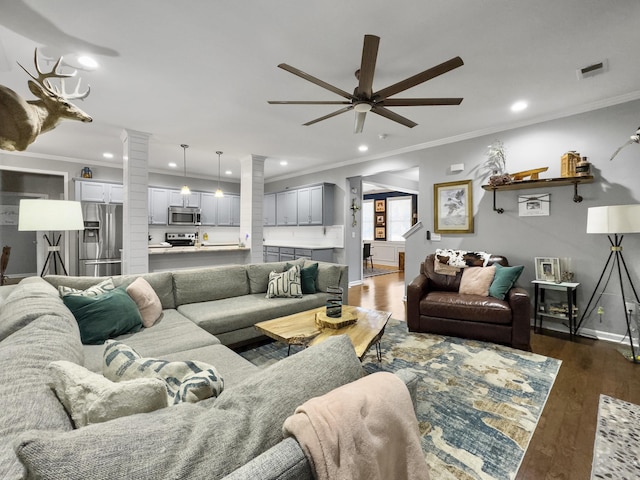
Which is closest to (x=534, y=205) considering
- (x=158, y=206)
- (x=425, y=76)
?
(x=425, y=76)

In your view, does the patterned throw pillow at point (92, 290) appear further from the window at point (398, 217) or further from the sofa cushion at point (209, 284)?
the window at point (398, 217)

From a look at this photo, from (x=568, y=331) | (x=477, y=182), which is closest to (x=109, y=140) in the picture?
(x=477, y=182)

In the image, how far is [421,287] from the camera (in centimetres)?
355

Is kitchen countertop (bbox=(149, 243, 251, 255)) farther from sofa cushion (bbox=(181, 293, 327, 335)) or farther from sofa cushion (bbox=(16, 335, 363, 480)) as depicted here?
sofa cushion (bbox=(16, 335, 363, 480))

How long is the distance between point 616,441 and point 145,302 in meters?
3.38

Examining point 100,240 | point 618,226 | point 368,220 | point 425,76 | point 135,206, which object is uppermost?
point 425,76

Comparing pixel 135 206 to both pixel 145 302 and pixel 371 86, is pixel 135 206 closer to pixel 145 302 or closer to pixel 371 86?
pixel 145 302

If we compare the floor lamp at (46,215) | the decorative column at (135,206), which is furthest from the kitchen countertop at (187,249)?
the floor lamp at (46,215)

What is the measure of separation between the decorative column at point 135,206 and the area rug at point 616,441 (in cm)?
486

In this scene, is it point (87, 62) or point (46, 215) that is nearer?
point (87, 62)

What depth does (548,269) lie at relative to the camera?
354cm

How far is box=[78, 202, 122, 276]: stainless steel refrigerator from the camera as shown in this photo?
211 inches

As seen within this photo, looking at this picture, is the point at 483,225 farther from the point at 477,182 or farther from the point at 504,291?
the point at 504,291

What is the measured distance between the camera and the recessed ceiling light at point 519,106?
3.27 m
